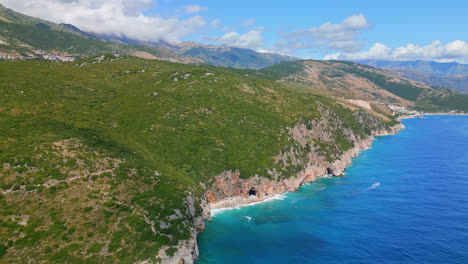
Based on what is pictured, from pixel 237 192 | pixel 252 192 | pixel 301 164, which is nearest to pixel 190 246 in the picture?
pixel 237 192

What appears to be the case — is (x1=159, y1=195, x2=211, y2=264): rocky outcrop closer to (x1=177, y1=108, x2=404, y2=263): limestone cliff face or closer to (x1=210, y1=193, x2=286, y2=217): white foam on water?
(x1=177, y1=108, x2=404, y2=263): limestone cliff face

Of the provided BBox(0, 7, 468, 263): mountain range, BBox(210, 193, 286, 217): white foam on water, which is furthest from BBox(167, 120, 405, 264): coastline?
BBox(0, 7, 468, 263): mountain range

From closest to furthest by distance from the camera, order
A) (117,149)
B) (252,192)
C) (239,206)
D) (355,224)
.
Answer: (117,149) → (355,224) → (239,206) → (252,192)

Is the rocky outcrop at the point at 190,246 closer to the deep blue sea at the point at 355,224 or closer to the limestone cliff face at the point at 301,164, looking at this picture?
the deep blue sea at the point at 355,224

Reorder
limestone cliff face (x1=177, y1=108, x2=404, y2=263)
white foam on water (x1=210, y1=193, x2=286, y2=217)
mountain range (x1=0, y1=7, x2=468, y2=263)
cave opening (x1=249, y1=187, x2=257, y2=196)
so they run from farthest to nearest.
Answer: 1. cave opening (x1=249, y1=187, x2=257, y2=196)
2. limestone cliff face (x1=177, y1=108, x2=404, y2=263)
3. white foam on water (x1=210, y1=193, x2=286, y2=217)
4. mountain range (x1=0, y1=7, x2=468, y2=263)

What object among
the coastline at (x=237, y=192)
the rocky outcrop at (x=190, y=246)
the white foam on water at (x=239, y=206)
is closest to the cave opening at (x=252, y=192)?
the coastline at (x=237, y=192)

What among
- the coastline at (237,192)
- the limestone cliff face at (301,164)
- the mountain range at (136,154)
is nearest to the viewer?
the mountain range at (136,154)

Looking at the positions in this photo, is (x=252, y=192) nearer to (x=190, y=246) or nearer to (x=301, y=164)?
(x=301, y=164)
